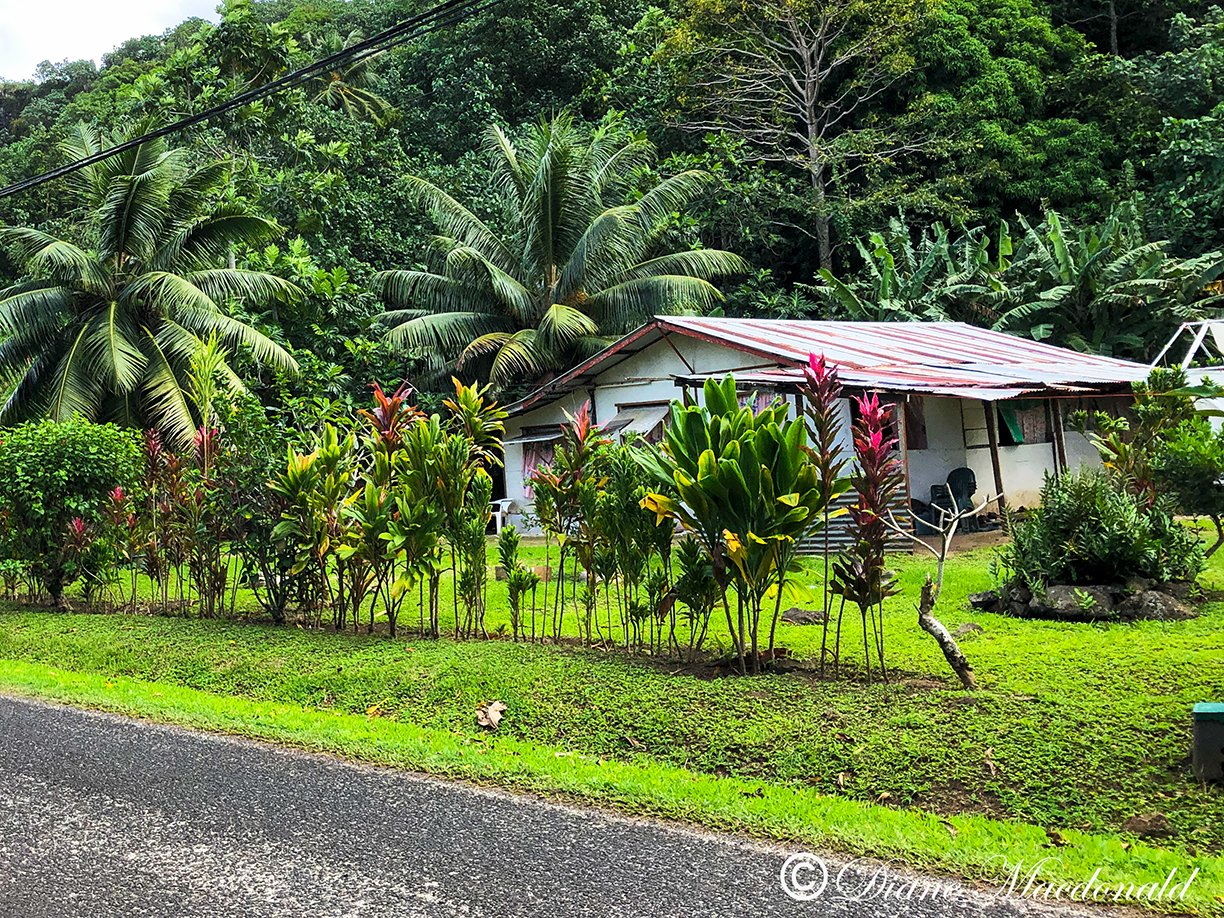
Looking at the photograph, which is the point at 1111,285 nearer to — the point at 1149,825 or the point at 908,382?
the point at 908,382

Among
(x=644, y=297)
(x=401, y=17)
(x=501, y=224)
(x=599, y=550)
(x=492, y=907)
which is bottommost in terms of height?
(x=492, y=907)

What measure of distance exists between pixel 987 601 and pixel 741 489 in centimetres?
407

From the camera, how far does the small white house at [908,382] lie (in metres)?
16.3

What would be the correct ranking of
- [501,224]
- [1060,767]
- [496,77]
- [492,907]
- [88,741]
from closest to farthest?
[492,907] < [1060,767] < [88,741] < [501,224] < [496,77]

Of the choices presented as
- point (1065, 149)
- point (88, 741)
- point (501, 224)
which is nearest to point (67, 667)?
point (88, 741)

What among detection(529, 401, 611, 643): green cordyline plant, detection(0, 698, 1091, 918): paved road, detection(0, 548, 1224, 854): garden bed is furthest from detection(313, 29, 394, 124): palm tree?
detection(0, 698, 1091, 918): paved road

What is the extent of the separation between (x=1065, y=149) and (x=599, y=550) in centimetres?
2552

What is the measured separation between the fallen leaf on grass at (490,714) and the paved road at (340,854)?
936 mm

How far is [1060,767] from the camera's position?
491cm

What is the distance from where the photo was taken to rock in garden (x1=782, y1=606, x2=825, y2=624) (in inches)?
363

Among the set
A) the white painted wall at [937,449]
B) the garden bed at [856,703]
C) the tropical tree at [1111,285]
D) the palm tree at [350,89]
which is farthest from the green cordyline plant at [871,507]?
the palm tree at [350,89]

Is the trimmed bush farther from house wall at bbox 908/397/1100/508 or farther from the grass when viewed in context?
house wall at bbox 908/397/1100/508

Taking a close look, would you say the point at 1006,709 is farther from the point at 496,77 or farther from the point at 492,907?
the point at 496,77
